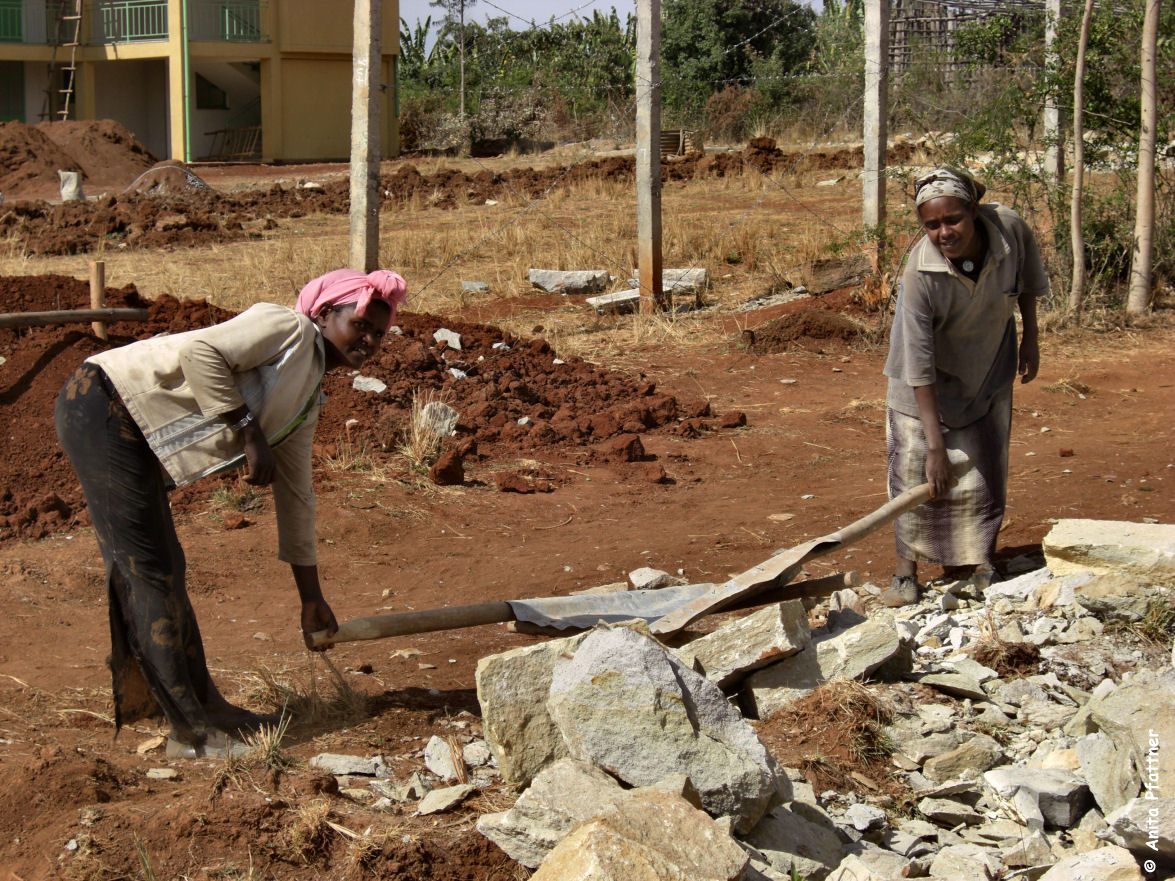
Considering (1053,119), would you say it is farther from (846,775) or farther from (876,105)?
(846,775)

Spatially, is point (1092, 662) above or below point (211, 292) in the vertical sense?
below

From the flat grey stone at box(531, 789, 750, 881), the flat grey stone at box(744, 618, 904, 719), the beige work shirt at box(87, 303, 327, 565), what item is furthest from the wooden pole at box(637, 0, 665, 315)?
the flat grey stone at box(531, 789, 750, 881)

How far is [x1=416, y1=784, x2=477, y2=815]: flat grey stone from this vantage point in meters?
3.47

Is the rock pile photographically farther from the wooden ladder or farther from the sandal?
the wooden ladder

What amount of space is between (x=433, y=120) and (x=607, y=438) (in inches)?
976

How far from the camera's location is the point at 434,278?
12.7 meters

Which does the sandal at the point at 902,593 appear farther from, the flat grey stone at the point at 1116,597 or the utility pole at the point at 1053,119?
the utility pole at the point at 1053,119

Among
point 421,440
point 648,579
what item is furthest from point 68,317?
point 648,579

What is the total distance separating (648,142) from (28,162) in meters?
16.2

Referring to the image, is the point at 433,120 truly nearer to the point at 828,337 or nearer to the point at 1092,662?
the point at 828,337

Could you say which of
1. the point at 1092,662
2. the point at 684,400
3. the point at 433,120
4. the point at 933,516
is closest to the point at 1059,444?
the point at 684,400

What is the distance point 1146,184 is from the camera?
1027cm

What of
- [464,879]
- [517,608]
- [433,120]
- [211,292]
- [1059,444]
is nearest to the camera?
[464,879]

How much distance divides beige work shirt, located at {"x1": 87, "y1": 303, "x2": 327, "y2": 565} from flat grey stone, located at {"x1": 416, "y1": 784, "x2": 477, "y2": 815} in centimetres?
109
